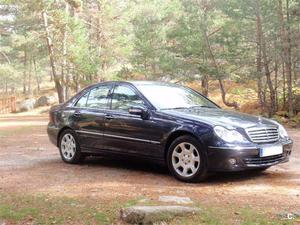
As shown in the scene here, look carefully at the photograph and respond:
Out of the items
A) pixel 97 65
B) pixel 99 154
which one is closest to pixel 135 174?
pixel 99 154

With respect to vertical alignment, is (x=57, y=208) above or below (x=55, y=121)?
below

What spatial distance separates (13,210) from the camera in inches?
214

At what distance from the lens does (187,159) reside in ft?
22.8

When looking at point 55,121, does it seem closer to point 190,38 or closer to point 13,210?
point 13,210

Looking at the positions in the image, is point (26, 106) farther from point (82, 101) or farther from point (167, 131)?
point (167, 131)

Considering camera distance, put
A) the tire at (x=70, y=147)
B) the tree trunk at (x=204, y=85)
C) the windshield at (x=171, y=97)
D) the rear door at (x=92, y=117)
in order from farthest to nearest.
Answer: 1. the tree trunk at (x=204, y=85)
2. the tire at (x=70, y=147)
3. the rear door at (x=92, y=117)
4. the windshield at (x=171, y=97)

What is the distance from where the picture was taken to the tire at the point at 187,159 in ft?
22.2

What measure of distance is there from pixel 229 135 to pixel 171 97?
5.43 ft

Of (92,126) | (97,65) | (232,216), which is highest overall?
(97,65)

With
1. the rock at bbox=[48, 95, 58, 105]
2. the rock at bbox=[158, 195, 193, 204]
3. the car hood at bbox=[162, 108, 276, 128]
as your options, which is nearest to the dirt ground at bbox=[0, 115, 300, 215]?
the rock at bbox=[158, 195, 193, 204]

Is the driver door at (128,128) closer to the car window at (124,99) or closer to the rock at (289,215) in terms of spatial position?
the car window at (124,99)

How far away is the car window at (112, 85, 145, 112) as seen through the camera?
7.83 meters

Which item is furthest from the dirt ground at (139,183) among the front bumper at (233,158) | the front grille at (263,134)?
the front grille at (263,134)

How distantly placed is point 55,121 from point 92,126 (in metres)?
1.25
